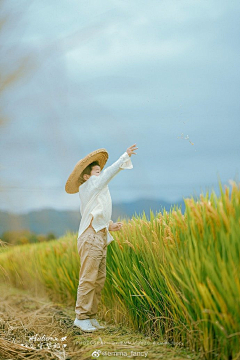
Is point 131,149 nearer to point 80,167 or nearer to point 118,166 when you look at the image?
point 118,166

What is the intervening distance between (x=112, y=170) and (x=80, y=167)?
48 centimetres

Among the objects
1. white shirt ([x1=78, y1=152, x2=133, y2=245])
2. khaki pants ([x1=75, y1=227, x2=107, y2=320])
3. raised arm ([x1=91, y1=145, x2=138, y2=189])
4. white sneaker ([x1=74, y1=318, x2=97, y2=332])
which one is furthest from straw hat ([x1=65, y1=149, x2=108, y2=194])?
white sneaker ([x1=74, y1=318, x2=97, y2=332])

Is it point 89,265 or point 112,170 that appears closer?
point 112,170

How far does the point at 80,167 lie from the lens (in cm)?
364

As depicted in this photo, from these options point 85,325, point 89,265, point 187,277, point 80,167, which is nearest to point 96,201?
point 80,167

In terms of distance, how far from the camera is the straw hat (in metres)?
3.63

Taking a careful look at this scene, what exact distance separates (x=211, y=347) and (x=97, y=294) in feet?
4.95

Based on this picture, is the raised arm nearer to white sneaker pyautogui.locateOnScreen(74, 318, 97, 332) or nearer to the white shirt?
the white shirt

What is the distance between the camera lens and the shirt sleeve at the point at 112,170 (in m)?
3.20

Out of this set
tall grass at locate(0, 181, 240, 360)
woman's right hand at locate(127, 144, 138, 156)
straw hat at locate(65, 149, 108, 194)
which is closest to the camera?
tall grass at locate(0, 181, 240, 360)

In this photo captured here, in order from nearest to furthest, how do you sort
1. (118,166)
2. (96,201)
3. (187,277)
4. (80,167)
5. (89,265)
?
(187,277) → (118,166) → (89,265) → (96,201) → (80,167)

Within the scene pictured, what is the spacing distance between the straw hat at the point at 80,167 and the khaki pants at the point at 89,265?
50cm

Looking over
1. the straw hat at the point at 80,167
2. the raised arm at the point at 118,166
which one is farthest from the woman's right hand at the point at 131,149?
the straw hat at the point at 80,167

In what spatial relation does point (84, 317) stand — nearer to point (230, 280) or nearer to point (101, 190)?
point (101, 190)
